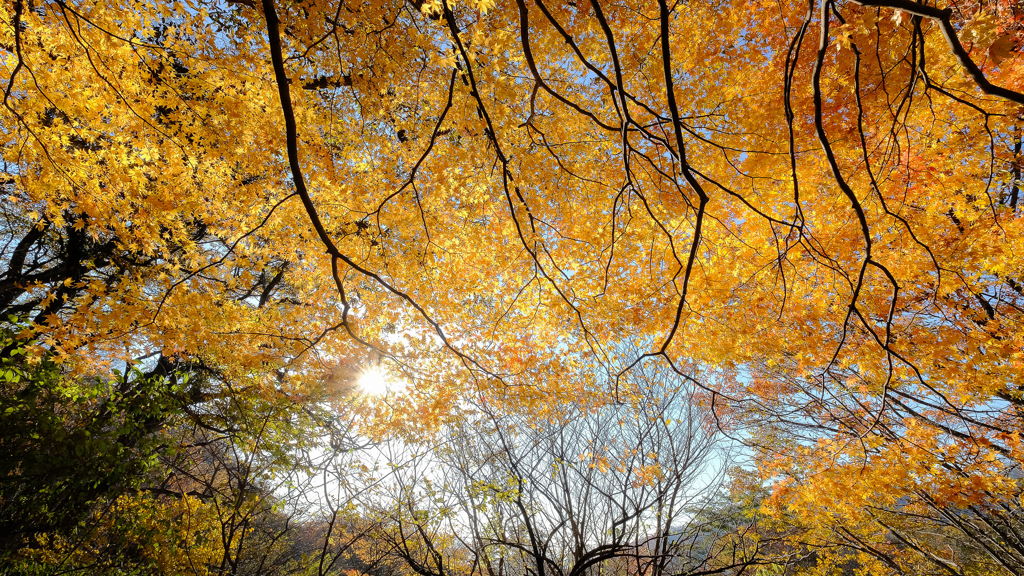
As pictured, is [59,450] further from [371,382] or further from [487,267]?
[487,267]

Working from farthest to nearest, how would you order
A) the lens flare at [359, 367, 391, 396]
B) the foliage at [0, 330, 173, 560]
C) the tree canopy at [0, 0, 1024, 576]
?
the lens flare at [359, 367, 391, 396]
the tree canopy at [0, 0, 1024, 576]
the foliage at [0, 330, 173, 560]

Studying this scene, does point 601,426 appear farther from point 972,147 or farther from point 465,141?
point 972,147

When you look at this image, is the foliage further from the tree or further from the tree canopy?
the tree

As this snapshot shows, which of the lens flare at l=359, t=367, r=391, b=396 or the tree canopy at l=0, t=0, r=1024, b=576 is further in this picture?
the lens flare at l=359, t=367, r=391, b=396

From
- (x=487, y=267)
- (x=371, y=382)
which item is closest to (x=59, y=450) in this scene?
(x=371, y=382)

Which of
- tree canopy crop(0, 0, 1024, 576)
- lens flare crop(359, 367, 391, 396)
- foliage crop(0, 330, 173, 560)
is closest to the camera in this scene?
foliage crop(0, 330, 173, 560)

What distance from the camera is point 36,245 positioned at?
25.7ft

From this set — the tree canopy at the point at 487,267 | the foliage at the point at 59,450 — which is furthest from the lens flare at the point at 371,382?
the foliage at the point at 59,450

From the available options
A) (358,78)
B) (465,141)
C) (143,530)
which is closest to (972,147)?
(465,141)

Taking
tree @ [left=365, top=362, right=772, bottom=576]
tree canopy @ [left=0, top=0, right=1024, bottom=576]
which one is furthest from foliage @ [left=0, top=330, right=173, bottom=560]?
tree @ [left=365, top=362, right=772, bottom=576]

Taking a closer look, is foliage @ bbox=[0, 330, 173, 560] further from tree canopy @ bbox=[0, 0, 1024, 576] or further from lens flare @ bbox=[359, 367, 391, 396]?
lens flare @ bbox=[359, 367, 391, 396]

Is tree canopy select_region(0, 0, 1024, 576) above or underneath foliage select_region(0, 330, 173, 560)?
above

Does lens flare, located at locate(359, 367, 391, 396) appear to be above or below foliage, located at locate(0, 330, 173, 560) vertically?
above

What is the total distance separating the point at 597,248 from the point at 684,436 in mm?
2780
